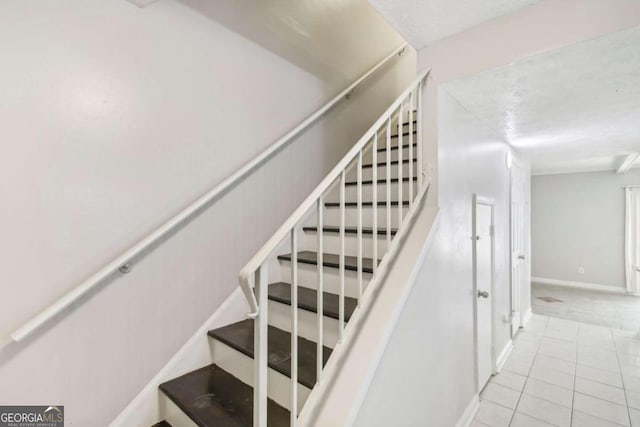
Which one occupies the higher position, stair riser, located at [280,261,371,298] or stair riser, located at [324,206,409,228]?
stair riser, located at [324,206,409,228]

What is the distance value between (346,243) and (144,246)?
1167 millimetres

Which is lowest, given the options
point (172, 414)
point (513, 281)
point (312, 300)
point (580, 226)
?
point (172, 414)

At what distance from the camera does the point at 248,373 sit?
155cm

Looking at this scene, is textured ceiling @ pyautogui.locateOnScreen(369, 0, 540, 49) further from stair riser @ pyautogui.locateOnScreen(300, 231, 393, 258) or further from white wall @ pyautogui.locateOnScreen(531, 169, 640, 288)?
white wall @ pyautogui.locateOnScreen(531, 169, 640, 288)

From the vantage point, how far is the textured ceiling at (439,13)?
4.77ft

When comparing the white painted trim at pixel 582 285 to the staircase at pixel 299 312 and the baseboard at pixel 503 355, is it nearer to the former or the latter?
the baseboard at pixel 503 355

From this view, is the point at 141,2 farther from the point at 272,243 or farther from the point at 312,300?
the point at 312,300

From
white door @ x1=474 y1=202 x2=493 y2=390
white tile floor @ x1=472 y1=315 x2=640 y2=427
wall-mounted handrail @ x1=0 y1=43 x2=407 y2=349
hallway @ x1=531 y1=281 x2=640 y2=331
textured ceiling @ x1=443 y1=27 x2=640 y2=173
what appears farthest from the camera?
hallway @ x1=531 y1=281 x2=640 y2=331

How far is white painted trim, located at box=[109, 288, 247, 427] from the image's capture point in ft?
4.90

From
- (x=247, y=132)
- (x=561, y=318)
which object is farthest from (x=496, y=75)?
(x=561, y=318)

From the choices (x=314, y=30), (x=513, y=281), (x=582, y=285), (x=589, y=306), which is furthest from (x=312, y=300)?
(x=582, y=285)

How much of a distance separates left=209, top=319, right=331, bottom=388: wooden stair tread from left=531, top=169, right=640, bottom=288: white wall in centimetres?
716

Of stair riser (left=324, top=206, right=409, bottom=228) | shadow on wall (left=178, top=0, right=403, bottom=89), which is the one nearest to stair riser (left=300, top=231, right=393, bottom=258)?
stair riser (left=324, top=206, right=409, bottom=228)

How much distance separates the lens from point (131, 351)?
1.52 metres
